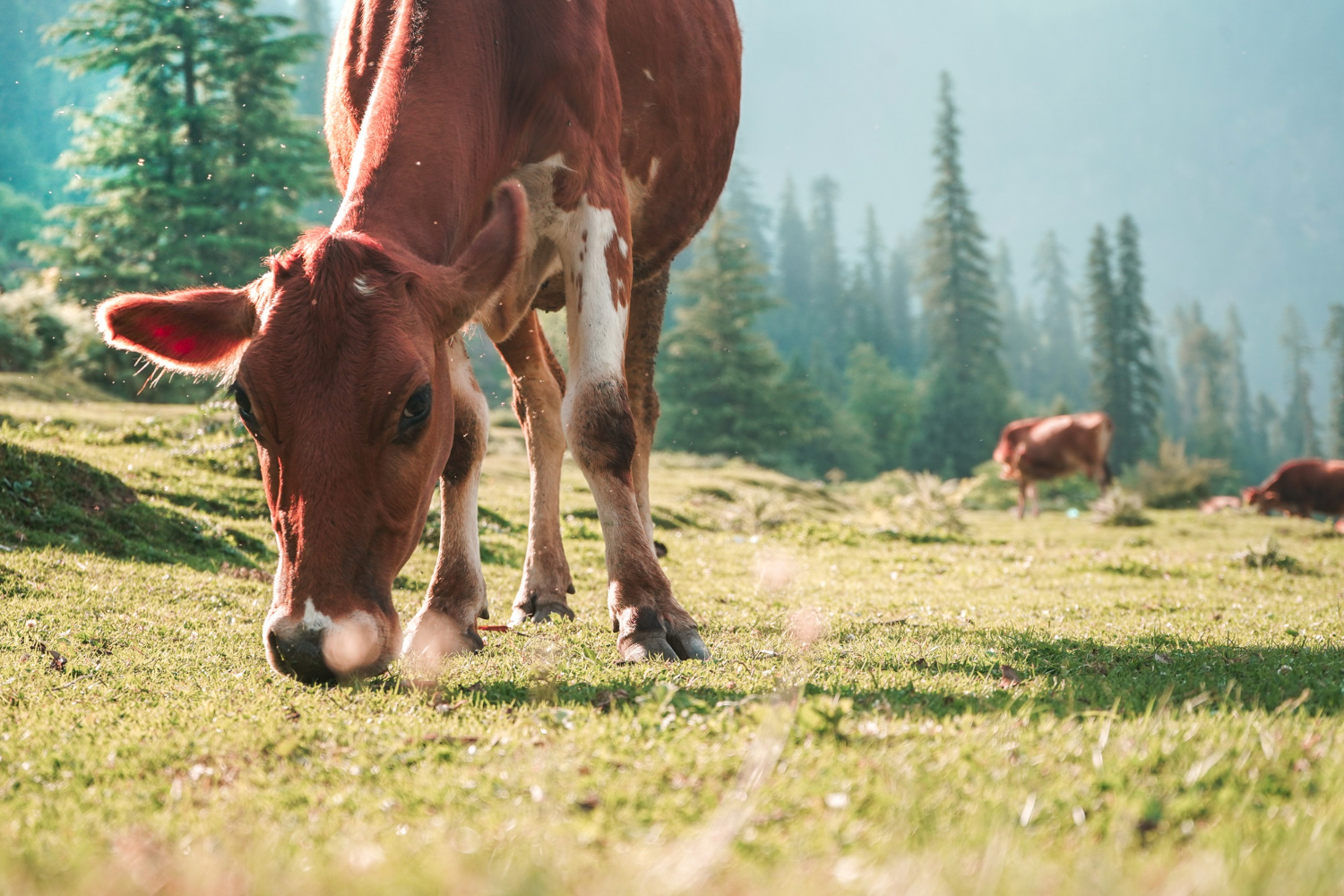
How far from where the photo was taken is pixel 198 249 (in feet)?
101

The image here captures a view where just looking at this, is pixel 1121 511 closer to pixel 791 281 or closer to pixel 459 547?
pixel 459 547

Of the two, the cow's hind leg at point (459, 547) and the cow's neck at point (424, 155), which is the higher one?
the cow's neck at point (424, 155)

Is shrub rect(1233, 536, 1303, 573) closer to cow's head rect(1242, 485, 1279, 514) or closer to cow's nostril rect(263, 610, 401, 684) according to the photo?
cow's nostril rect(263, 610, 401, 684)

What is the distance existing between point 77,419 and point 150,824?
1339cm

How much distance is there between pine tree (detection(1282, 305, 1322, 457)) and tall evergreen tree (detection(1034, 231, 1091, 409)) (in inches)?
852

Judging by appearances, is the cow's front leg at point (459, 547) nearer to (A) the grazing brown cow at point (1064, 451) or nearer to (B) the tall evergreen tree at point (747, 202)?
(A) the grazing brown cow at point (1064, 451)

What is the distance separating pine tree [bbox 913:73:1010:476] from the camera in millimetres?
59812

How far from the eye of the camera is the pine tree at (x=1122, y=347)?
60.9 meters

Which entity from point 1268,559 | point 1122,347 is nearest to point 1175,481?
point 1122,347

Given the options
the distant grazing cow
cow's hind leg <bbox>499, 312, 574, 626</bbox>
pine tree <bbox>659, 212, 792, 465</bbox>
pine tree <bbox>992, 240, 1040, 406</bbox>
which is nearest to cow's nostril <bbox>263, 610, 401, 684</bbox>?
cow's hind leg <bbox>499, 312, 574, 626</bbox>

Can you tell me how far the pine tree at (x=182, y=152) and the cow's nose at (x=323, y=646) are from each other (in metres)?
29.6

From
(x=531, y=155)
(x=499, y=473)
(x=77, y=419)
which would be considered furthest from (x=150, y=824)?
(x=499, y=473)

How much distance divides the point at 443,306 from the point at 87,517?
14.5 ft

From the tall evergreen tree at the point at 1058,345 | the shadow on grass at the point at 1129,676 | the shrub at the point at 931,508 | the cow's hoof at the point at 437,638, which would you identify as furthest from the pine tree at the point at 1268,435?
the cow's hoof at the point at 437,638
